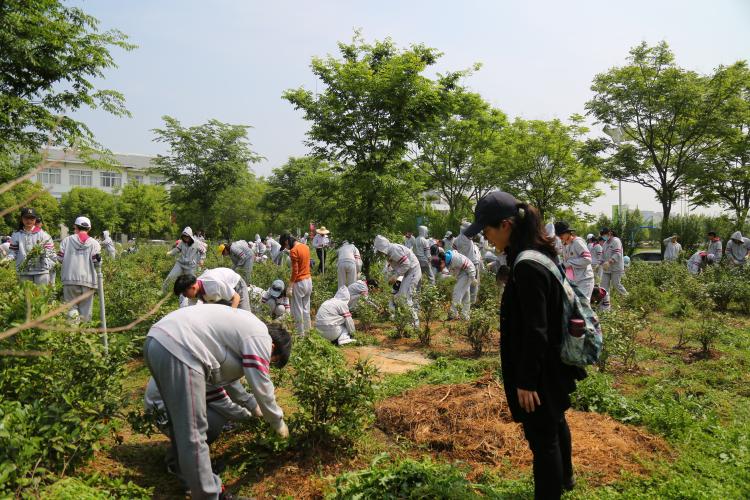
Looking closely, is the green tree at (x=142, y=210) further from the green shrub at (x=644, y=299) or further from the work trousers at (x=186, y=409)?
the work trousers at (x=186, y=409)

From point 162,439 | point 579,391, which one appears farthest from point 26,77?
point 579,391

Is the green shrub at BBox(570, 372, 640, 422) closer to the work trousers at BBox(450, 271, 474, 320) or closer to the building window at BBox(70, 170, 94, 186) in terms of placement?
the work trousers at BBox(450, 271, 474, 320)

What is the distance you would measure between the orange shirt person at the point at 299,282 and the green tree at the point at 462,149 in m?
15.3

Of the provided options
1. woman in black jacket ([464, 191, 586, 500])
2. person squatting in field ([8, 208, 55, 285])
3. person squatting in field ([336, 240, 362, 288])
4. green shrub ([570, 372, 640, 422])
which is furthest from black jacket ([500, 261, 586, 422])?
person squatting in field ([8, 208, 55, 285])

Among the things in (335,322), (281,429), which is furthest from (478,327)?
(281,429)

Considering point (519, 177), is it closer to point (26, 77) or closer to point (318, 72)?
point (318, 72)

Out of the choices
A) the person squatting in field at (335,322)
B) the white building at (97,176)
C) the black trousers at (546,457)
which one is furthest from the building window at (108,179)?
the black trousers at (546,457)

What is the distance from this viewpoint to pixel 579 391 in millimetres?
4809

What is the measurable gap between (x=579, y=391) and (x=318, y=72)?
963 cm

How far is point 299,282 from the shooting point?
8.16 m

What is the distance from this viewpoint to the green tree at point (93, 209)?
42906mm

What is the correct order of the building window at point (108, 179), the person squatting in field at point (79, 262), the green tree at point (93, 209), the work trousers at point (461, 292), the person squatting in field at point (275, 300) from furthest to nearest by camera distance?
the building window at point (108, 179) < the green tree at point (93, 209) < the work trousers at point (461, 292) < the person squatting in field at point (275, 300) < the person squatting in field at point (79, 262)

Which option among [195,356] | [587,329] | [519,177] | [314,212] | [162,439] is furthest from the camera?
[519,177]

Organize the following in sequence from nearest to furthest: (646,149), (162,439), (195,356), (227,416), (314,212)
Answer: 1. (195,356)
2. (227,416)
3. (162,439)
4. (314,212)
5. (646,149)
